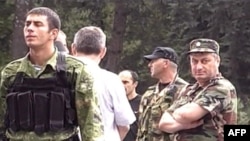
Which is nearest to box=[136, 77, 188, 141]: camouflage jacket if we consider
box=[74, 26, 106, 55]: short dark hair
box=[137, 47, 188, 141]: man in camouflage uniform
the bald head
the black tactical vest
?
box=[137, 47, 188, 141]: man in camouflage uniform

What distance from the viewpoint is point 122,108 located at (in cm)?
563

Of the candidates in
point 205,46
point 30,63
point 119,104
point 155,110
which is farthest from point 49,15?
point 155,110

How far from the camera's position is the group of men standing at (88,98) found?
4574 millimetres

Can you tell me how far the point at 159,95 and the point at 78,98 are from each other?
1.91m

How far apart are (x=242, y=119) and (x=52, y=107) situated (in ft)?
35.7

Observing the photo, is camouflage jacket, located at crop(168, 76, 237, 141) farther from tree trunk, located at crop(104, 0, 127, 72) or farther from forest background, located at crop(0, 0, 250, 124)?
tree trunk, located at crop(104, 0, 127, 72)

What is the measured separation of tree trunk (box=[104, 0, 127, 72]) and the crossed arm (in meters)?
12.8

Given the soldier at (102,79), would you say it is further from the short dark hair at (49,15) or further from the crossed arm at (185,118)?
the short dark hair at (49,15)

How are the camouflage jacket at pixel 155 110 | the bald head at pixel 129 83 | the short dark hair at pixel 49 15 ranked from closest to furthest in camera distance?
the short dark hair at pixel 49 15 → the camouflage jacket at pixel 155 110 → the bald head at pixel 129 83

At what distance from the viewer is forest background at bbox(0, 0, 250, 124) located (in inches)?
717

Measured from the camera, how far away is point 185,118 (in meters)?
5.29

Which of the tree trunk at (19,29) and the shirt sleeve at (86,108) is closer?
the shirt sleeve at (86,108)

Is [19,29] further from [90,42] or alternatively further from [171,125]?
[171,125]

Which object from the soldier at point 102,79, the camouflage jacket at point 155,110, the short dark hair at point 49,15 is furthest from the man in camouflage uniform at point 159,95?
the short dark hair at point 49,15
